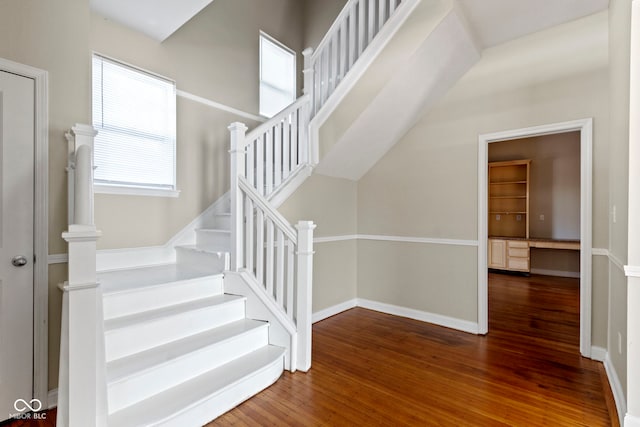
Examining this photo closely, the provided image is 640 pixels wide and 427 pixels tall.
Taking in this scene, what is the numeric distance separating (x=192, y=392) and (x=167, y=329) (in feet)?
1.62

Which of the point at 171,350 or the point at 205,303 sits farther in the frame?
the point at 205,303

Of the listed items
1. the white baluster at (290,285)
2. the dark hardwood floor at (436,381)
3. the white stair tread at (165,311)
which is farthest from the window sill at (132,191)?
the dark hardwood floor at (436,381)

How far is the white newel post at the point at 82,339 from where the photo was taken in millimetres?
1520

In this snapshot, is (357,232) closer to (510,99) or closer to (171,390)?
(510,99)

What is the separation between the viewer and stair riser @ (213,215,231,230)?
11.6ft

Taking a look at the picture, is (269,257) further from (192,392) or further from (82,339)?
(82,339)

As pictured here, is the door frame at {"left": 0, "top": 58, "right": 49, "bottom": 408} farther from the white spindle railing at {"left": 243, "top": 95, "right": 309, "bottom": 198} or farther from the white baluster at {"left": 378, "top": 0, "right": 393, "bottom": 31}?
the white baluster at {"left": 378, "top": 0, "right": 393, "bottom": 31}

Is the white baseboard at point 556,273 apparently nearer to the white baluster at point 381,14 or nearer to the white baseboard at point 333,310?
the white baseboard at point 333,310

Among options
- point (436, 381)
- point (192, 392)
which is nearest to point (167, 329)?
point (192, 392)

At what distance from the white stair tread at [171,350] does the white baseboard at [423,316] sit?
2.09 m

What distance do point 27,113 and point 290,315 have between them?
7.67ft

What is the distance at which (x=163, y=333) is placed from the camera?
2.23 meters

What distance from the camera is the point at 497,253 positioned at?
6691 mm

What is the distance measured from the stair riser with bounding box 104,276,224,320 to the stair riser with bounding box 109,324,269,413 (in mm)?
530
